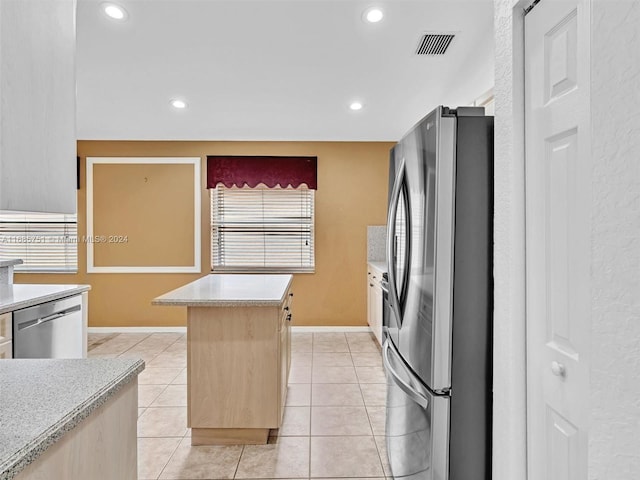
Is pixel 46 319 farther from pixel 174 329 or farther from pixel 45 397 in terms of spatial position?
pixel 174 329

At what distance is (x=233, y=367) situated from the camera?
8.00 ft

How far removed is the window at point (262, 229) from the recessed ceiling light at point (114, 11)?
2740 mm

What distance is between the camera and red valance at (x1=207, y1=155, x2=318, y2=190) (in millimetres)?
5297

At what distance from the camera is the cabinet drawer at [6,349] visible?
8.08 ft

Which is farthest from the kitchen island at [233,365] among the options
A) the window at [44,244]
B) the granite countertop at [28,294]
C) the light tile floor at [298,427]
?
the window at [44,244]

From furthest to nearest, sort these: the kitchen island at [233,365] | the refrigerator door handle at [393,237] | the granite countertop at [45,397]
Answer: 1. the kitchen island at [233,365]
2. the refrigerator door handle at [393,237]
3. the granite countertop at [45,397]

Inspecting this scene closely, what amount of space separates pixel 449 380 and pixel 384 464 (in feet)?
3.60

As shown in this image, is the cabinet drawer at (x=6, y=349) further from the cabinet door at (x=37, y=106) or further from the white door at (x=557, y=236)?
the white door at (x=557, y=236)

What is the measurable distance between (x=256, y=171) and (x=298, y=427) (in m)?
3.33

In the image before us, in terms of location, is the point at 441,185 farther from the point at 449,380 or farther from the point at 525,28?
the point at 449,380

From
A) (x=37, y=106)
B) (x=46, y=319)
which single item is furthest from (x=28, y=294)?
(x=37, y=106)

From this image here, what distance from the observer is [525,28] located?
1309 millimetres

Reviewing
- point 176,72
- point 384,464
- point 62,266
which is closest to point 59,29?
point 384,464

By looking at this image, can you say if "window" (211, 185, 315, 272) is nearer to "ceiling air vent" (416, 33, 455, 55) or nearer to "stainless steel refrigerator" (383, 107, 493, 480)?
"ceiling air vent" (416, 33, 455, 55)
